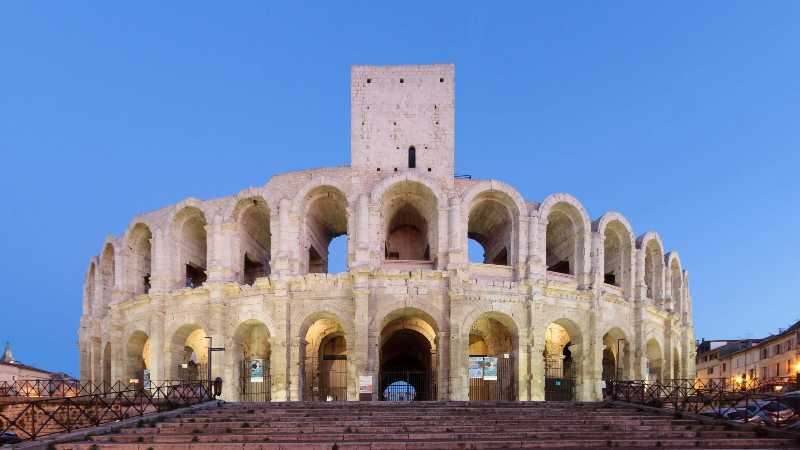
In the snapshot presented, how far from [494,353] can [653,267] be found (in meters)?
10.2

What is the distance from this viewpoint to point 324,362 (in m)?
33.0

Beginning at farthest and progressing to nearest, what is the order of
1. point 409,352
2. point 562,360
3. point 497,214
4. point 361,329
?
point 409,352, point 562,360, point 497,214, point 361,329

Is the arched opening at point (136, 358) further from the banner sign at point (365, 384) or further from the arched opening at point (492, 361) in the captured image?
the arched opening at point (492, 361)

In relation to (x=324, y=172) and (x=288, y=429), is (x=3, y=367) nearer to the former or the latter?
(x=324, y=172)

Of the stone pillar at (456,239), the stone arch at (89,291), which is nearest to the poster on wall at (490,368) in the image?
the stone pillar at (456,239)

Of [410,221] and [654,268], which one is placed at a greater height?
[410,221]

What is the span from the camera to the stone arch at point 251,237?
2989 cm

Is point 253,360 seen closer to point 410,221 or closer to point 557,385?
point 410,221

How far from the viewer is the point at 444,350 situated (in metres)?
26.8

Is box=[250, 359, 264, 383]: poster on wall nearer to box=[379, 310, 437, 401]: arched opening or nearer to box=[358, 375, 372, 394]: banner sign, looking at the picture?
box=[379, 310, 437, 401]: arched opening

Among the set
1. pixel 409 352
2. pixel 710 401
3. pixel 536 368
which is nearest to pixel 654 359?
pixel 536 368

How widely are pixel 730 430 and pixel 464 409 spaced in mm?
6772

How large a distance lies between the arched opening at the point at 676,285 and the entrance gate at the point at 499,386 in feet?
43.4

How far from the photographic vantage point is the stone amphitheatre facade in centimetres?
Answer: 2708
